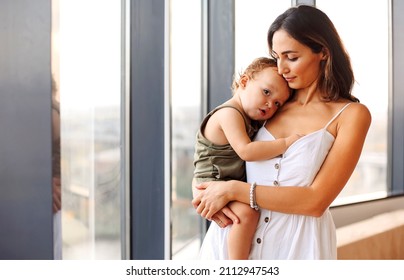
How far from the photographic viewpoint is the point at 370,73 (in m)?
2.52

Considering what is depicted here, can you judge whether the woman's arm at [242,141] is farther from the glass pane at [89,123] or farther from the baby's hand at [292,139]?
the glass pane at [89,123]

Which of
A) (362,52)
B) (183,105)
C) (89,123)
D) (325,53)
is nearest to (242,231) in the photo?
(325,53)

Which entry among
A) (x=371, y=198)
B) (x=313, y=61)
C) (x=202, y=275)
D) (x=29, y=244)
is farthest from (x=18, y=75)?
(x=371, y=198)

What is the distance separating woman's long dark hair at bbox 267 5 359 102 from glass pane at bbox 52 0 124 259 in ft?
3.27

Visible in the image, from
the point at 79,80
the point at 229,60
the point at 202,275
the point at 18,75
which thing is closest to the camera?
the point at 202,275

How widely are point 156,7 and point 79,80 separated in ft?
1.61

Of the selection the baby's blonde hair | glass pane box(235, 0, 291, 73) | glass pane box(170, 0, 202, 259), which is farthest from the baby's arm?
glass pane box(170, 0, 202, 259)

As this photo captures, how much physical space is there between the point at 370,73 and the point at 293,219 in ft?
5.44

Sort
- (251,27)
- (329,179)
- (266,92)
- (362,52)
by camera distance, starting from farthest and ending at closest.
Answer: (362,52), (251,27), (266,92), (329,179)

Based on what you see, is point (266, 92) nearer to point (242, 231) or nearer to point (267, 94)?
point (267, 94)

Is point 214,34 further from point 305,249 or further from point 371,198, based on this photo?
point 305,249

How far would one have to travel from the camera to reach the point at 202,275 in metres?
1.29

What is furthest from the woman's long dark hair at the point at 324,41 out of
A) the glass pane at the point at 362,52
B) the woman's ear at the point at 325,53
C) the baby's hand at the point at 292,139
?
the glass pane at the point at 362,52

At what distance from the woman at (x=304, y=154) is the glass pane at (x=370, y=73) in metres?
1.28
